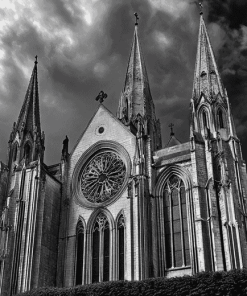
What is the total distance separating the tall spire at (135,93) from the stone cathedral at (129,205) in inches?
225

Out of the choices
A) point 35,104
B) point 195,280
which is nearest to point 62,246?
point 195,280

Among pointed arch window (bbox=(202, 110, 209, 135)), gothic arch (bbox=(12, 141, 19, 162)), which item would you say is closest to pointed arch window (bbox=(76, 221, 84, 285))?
gothic arch (bbox=(12, 141, 19, 162))

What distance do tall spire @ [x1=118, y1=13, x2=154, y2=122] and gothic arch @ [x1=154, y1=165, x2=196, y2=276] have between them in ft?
37.6

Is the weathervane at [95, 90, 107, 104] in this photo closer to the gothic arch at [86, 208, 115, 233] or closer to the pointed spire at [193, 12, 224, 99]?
the pointed spire at [193, 12, 224, 99]

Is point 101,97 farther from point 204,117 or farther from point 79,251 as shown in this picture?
point 79,251

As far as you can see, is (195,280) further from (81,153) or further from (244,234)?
(81,153)

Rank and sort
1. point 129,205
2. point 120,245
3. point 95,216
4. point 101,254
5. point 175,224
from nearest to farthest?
point 175,224
point 120,245
point 101,254
point 129,205
point 95,216

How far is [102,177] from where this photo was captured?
33031 millimetres

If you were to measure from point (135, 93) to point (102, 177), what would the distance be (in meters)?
12.9

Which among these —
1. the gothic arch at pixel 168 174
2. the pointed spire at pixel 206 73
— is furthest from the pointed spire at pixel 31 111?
the pointed spire at pixel 206 73

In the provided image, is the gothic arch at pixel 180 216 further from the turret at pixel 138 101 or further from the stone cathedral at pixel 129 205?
the turret at pixel 138 101

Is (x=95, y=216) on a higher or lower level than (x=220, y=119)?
lower

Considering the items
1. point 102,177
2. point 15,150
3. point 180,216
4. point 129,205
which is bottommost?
point 180,216

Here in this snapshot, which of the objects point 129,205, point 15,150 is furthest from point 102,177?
point 15,150
